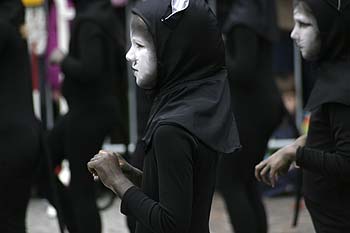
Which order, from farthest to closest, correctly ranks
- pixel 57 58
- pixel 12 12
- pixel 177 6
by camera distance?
1. pixel 57 58
2. pixel 12 12
3. pixel 177 6

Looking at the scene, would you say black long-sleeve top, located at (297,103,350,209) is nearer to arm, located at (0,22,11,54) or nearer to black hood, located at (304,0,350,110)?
black hood, located at (304,0,350,110)

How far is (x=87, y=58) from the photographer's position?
5.57 meters

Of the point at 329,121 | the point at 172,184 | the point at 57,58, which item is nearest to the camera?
the point at 172,184

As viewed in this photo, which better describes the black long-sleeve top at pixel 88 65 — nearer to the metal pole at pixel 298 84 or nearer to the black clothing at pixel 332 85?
the black clothing at pixel 332 85

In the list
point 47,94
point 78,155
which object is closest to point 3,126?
point 78,155

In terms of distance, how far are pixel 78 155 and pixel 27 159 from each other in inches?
41.3

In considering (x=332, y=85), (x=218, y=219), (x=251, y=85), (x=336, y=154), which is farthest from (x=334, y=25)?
(x=218, y=219)

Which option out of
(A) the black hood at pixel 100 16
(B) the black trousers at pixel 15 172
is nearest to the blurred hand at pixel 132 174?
(B) the black trousers at pixel 15 172

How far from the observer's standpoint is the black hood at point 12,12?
15.2ft

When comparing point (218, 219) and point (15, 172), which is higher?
point (15, 172)

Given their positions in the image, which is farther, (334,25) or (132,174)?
(334,25)

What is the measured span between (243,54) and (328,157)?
192 centimetres

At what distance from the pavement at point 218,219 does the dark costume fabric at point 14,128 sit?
102 inches

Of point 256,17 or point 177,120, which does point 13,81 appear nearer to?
point 256,17
